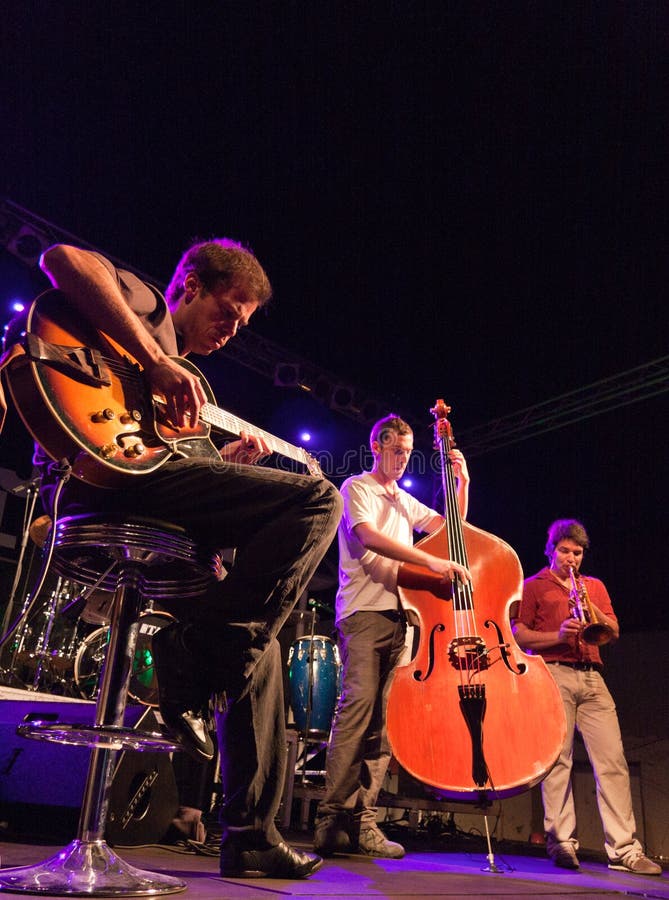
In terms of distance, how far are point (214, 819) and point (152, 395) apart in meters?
4.38

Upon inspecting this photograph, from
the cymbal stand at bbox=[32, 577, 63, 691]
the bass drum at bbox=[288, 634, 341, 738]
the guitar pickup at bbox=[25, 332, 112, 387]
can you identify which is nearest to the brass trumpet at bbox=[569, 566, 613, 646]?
the bass drum at bbox=[288, 634, 341, 738]

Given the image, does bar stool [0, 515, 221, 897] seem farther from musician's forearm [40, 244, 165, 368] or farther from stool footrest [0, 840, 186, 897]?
musician's forearm [40, 244, 165, 368]

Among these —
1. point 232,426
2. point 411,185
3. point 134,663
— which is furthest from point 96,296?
point 411,185

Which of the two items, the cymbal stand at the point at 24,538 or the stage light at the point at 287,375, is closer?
the cymbal stand at the point at 24,538

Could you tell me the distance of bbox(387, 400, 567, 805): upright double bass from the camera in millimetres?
2604

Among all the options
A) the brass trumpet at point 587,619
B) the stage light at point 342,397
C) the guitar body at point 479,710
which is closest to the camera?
the guitar body at point 479,710

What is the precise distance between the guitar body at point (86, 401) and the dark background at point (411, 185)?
13.7 ft

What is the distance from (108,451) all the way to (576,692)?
4.02m

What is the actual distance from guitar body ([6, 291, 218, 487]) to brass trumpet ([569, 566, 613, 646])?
355 cm

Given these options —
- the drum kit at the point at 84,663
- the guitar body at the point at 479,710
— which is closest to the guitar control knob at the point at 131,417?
the guitar body at the point at 479,710

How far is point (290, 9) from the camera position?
4.68m

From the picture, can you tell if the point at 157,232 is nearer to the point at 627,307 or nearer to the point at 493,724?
the point at 627,307

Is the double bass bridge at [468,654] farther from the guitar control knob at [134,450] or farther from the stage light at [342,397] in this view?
the stage light at [342,397]

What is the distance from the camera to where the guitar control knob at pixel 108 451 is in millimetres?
1547
